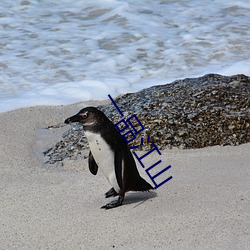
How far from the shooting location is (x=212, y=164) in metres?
4.53

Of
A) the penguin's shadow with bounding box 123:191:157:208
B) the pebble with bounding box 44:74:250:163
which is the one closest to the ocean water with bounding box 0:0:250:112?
the pebble with bounding box 44:74:250:163

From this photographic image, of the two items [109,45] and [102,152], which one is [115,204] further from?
[109,45]

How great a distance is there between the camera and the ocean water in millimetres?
7156

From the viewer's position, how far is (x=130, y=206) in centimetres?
373

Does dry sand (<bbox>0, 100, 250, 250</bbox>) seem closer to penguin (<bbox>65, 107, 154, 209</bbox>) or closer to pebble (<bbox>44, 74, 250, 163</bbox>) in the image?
pebble (<bbox>44, 74, 250, 163</bbox>)

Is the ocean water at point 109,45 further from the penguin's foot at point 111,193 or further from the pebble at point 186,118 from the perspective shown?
the penguin's foot at point 111,193

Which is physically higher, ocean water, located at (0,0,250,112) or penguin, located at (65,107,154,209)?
penguin, located at (65,107,154,209)

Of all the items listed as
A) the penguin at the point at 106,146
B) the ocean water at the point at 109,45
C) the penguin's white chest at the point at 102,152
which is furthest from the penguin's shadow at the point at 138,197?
the ocean water at the point at 109,45

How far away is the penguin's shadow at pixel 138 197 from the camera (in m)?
3.79

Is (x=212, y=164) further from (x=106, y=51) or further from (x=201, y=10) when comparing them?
(x=201, y=10)

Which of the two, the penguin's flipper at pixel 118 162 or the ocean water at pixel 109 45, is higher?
the penguin's flipper at pixel 118 162

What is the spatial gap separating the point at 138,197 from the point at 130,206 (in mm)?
177

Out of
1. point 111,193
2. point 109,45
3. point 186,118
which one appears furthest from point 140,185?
point 109,45

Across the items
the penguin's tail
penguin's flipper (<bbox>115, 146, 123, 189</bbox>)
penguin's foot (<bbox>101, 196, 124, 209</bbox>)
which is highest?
penguin's flipper (<bbox>115, 146, 123, 189</bbox>)
